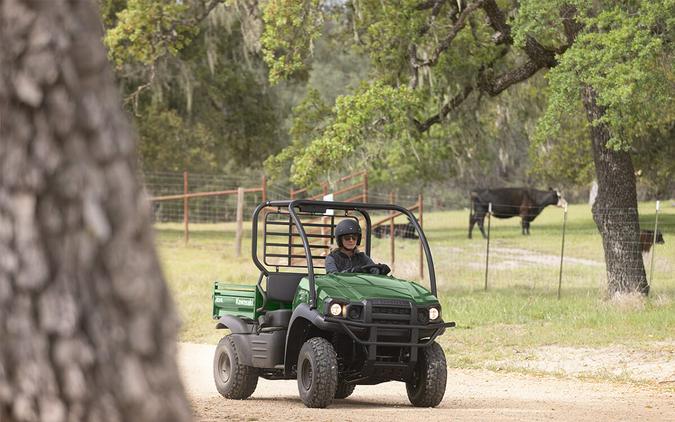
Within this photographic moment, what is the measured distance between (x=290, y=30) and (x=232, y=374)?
9.20 m

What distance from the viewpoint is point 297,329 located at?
9.90 metres

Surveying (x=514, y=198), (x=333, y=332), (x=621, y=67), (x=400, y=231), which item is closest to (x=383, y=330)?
(x=333, y=332)

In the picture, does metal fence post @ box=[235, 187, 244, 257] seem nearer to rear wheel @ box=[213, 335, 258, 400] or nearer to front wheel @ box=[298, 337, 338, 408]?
rear wheel @ box=[213, 335, 258, 400]

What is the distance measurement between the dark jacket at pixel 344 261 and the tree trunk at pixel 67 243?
282 inches

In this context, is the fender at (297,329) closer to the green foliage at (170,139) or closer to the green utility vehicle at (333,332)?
the green utility vehicle at (333,332)

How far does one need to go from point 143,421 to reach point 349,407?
673 centimetres

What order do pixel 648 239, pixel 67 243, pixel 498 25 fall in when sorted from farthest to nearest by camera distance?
pixel 648 239 < pixel 498 25 < pixel 67 243

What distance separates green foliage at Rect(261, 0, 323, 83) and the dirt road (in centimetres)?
648

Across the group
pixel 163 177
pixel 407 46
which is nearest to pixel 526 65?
pixel 407 46

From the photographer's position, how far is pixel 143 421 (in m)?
2.97

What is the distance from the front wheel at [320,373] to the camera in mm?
9195

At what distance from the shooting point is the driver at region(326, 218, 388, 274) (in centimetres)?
1006

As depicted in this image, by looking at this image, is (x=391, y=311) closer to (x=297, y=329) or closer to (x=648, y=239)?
(x=297, y=329)

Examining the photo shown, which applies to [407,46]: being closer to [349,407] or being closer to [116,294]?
[349,407]
